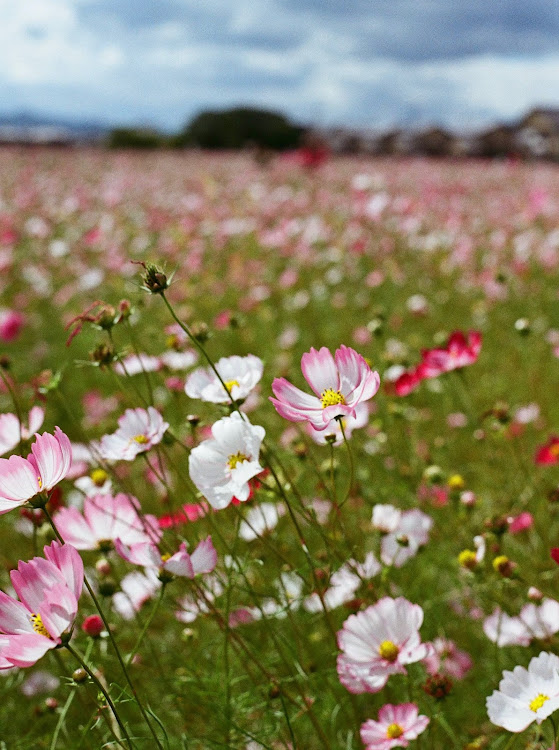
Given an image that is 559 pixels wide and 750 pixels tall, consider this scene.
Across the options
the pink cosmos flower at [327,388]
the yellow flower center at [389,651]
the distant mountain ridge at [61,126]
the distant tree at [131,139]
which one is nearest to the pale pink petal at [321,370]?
the pink cosmos flower at [327,388]

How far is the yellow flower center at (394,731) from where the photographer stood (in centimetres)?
80

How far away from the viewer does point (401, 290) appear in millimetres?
3891

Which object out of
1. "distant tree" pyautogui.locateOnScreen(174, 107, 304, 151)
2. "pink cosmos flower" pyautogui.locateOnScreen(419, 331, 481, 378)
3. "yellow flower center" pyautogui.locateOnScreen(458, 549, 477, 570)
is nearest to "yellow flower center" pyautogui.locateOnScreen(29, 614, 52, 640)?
"yellow flower center" pyautogui.locateOnScreen(458, 549, 477, 570)

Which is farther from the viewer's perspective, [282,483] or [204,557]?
[282,483]

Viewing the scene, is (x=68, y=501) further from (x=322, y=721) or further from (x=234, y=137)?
(x=234, y=137)

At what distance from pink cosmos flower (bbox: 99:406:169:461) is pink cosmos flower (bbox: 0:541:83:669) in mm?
246

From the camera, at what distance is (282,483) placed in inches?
42.9

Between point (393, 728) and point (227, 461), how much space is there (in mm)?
355

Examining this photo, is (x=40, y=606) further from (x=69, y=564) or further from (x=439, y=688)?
(x=439, y=688)

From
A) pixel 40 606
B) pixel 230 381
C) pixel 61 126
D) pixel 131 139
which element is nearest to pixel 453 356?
pixel 230 381

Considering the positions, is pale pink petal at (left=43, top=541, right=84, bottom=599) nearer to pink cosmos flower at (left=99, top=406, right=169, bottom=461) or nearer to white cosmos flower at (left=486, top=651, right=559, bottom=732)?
pink cosmos flower at (left=99, top=406, right=169, bottom=461)

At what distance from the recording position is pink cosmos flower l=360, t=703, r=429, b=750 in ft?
2.55

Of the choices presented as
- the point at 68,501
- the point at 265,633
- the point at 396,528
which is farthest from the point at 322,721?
the point at 68,501

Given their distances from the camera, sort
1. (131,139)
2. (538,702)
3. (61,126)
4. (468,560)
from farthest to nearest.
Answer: (61,126)
(131,139)
(468,560)
(538,702)
